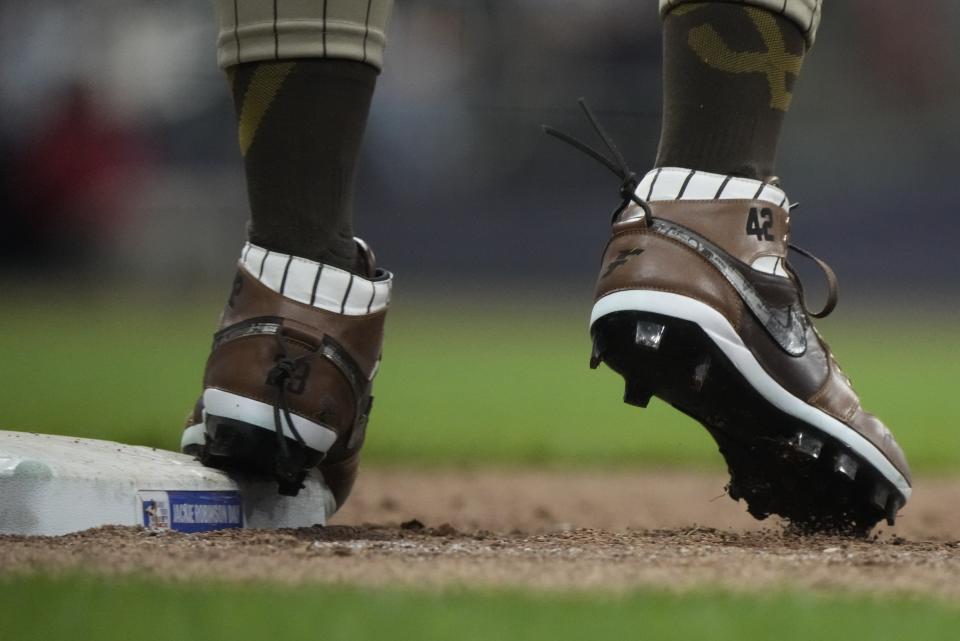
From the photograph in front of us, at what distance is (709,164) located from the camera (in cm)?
166

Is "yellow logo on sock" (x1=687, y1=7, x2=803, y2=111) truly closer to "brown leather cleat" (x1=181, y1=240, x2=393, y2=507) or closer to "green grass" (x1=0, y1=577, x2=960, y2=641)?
"brown leather cleat" (x1=181, y1=240, x2=393, y2=507)

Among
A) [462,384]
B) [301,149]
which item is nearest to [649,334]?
[301,149]

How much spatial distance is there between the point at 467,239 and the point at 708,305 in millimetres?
7567

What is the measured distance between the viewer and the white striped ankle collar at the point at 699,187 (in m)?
1.63

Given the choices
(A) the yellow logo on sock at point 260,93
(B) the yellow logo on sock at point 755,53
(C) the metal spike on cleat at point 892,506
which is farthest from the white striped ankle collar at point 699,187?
(A) the yellow logo on sock at point 260,93

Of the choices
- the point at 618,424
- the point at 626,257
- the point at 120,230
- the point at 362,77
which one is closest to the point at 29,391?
the point at 618,424

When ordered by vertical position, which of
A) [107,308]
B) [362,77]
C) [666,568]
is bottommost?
[666,568]

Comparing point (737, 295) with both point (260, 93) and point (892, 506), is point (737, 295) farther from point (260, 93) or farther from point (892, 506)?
point (260, 93)

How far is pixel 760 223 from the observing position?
1.64 m

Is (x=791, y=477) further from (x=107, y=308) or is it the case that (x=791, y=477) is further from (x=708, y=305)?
(x=107, y=308)

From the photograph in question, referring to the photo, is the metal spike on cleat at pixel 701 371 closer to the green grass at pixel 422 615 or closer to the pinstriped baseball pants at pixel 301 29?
the green grass at pixel 422 615

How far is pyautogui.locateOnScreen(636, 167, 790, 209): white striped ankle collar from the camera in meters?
1.63

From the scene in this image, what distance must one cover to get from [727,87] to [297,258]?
54 cm

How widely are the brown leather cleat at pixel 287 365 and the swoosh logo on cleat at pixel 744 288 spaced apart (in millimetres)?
397
